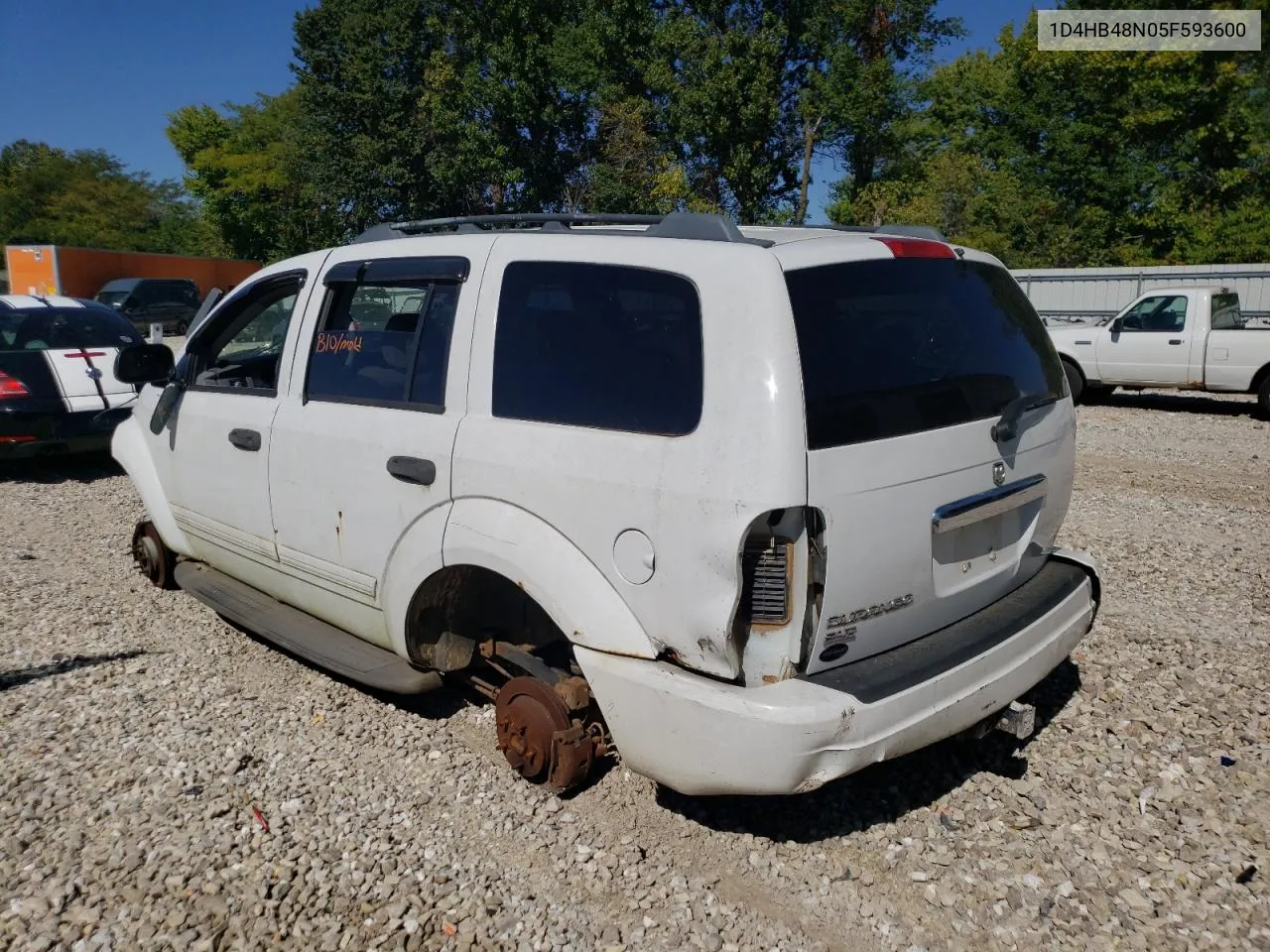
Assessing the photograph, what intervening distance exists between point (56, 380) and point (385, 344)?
6090 millimetres

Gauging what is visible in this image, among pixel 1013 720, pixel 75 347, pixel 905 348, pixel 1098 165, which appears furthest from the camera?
pixel 1098 165

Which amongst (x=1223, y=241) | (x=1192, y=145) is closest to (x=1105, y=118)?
(x=1192, y=145)

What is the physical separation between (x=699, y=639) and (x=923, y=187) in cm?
3874

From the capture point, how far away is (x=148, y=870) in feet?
9.77

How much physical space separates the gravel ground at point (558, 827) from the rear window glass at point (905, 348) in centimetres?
141

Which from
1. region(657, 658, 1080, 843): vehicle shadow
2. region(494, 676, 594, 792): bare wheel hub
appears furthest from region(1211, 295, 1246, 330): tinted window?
region(494, 676, 594, 792): bare wheel hub

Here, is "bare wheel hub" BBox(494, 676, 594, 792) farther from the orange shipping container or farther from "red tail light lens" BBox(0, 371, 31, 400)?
the orange shipping container

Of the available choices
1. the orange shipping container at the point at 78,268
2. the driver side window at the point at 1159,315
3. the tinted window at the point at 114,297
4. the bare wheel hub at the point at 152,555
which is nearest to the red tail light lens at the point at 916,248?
the bare wheel hub at the point at 152,555

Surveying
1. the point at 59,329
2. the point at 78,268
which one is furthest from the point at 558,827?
the point at 78,268

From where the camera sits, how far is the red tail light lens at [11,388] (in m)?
8.02

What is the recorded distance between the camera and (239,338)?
5465 mm

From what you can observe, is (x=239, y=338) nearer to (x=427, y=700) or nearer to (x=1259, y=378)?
(x=427, y=700)

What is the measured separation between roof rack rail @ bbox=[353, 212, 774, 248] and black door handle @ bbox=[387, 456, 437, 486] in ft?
3.00

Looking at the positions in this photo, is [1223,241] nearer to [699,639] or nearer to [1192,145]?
[1192,145]
